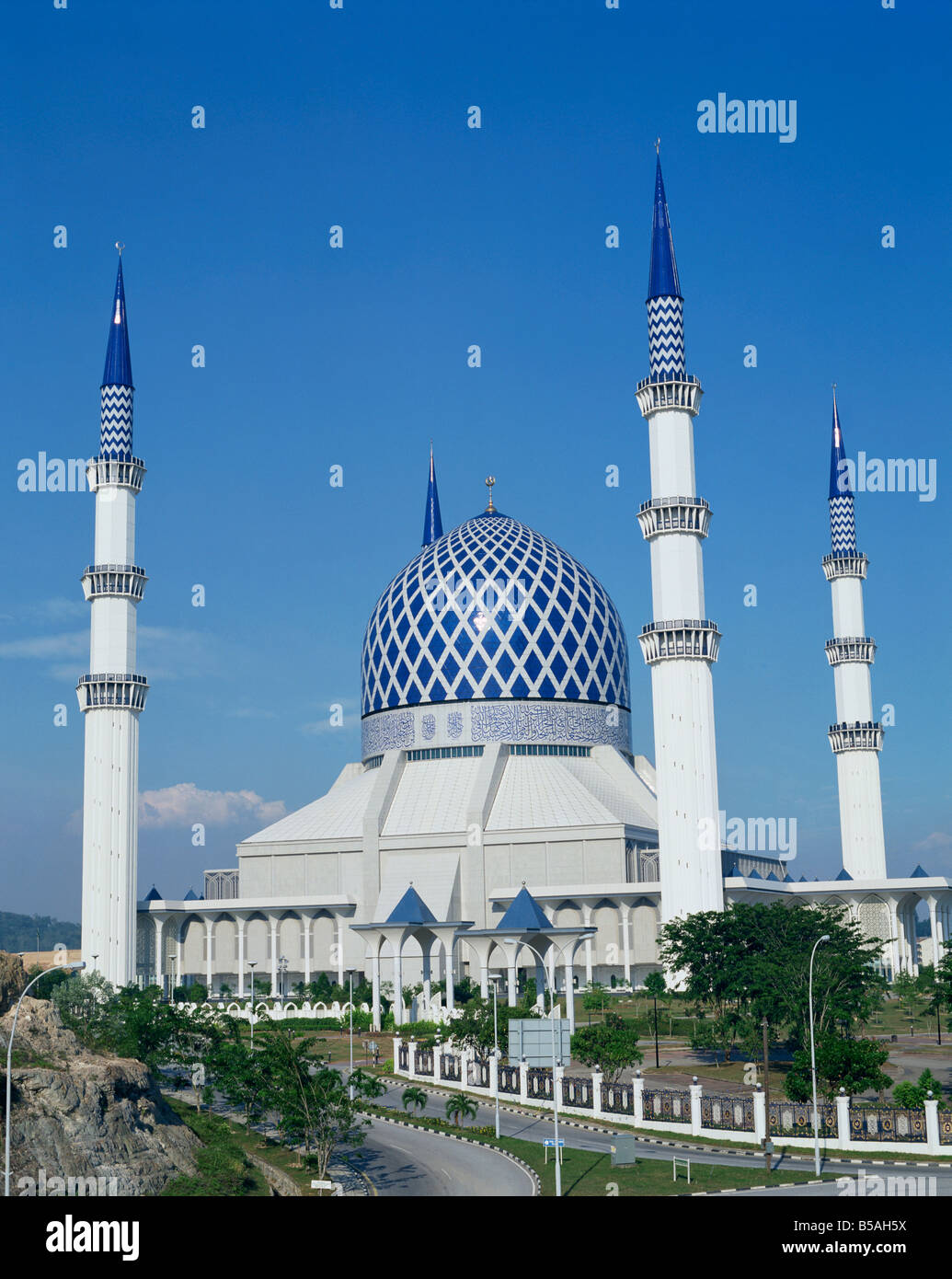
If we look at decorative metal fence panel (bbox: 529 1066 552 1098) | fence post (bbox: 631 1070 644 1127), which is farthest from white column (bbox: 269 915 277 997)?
fence post (bbox: 631 1070 644 1127)

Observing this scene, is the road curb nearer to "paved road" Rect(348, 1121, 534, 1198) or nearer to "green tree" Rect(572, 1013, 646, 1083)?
"paved road" Rect(348, 1121, 534, 1198)

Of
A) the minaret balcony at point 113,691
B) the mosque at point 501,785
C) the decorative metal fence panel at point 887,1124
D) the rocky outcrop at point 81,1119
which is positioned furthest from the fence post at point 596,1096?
the minaret balcony at point 113,691

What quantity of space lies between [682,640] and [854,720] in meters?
15.0

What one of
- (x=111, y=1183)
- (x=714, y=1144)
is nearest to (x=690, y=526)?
(x=714, y=1144)

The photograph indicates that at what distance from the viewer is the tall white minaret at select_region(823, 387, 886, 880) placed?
5978cm

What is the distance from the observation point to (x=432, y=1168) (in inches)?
999

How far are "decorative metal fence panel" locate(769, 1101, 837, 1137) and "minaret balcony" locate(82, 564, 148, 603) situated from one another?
110 ft

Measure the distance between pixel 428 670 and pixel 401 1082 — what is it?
2996cm

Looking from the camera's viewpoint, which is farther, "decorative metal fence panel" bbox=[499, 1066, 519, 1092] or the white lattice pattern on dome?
the white lattice pattern on dome

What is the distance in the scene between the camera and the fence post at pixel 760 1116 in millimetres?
27281

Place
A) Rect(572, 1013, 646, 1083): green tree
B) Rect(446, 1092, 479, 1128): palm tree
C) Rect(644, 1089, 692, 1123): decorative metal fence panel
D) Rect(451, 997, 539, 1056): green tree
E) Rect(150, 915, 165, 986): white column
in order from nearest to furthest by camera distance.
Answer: Rect(644, 1089, 692, 1123): decorative metal fence panel
Rect(446, 1092, 479, 1128): palm tree
Rect(572, 1013, 646, 1083): green tree
Rect(451, 997, 539, 1056): green tree
Rect(150, 915, 165, 986): white column

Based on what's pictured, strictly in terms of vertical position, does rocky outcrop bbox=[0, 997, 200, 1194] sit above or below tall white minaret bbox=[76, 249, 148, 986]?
below

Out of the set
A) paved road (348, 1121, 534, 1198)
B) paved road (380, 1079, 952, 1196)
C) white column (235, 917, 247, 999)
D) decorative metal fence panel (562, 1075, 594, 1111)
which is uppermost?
white column (235, 917, 247, 999)

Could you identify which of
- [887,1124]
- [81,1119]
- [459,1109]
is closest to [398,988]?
[459,1109]
